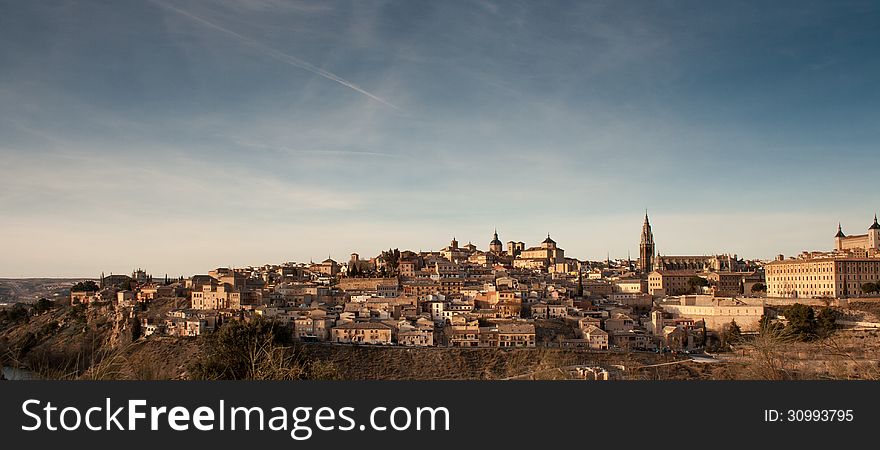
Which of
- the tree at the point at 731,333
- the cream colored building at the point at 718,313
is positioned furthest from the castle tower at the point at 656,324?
the tree at the point at 731,333

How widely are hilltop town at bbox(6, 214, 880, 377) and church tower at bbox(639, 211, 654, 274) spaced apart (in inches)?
302

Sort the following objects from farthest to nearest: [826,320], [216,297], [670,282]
A: [670,282] < [216,297] < [826,320]

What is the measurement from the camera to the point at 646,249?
58625 millimetres

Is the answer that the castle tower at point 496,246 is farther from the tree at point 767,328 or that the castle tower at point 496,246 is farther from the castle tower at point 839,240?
the tree at point 767,328

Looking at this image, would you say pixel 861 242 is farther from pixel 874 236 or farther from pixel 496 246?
pixel 496 246

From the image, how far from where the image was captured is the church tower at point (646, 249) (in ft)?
190

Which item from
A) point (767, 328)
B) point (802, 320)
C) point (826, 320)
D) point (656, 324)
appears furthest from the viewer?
point (656, 324)

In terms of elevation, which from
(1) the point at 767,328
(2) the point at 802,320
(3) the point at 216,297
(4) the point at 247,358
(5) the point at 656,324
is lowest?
(5) the point at 656,324

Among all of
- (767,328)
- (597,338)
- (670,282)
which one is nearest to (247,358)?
(767,328)

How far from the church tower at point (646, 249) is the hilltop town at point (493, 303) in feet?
25.1

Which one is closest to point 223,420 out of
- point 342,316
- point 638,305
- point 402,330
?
point 402,330

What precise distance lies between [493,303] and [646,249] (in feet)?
93.7

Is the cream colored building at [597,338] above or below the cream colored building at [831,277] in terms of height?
below

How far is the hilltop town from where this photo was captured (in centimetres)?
2781
